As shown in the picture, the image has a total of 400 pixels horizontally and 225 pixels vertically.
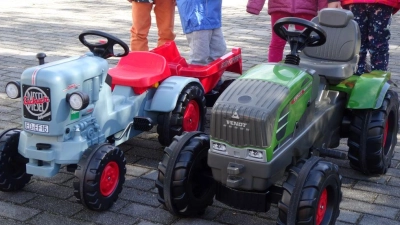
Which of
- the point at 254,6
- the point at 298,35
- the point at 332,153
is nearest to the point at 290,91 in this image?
the point at 298,35

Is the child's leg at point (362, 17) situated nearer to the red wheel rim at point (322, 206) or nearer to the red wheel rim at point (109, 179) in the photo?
the red wheel rim at point (322, 206)

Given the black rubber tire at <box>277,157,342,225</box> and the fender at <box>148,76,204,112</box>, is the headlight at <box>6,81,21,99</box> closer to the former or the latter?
the fender at <box>148,76,204,112</box>

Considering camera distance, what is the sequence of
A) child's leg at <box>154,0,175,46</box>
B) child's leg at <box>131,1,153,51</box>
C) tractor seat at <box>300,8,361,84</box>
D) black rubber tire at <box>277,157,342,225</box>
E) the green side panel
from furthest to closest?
1. child's leg at <box>154,0,175,46</box>
2. child's leg at <box>131,1,153,51</box>
3. tractor seat at <box>300,8,361,84</box>
4. the green side panel
5. black rubber tire at <box>277,157,342,225</box>

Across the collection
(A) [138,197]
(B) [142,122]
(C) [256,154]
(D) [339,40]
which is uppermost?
(D) [339,40]

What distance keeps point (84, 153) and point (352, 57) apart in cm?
193

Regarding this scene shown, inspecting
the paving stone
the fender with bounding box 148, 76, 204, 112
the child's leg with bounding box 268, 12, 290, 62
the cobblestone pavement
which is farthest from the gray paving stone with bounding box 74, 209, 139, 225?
the child's leg with bounding box 268, 12, 290, 62

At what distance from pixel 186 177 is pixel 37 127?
94cm

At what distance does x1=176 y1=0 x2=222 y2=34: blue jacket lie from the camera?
550 centimetres

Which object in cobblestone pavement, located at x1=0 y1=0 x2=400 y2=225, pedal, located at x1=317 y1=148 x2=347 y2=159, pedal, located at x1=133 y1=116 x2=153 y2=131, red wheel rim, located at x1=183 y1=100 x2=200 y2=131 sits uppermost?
pedal, located at x1=317 y1=148 x2=347 y2=159

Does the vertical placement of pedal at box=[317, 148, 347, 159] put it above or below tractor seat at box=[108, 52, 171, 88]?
below

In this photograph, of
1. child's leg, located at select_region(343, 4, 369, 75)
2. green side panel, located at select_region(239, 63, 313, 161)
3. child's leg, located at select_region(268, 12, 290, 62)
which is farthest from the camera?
child's leg, located at select_region(268, 12, 290, 62)

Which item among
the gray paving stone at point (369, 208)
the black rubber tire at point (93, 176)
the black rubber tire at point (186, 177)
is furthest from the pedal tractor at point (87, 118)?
the gray paving stone at point (369, 208)

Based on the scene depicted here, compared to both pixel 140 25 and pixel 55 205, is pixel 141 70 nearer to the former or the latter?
pixel 55 205

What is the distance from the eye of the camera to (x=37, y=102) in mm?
3836
